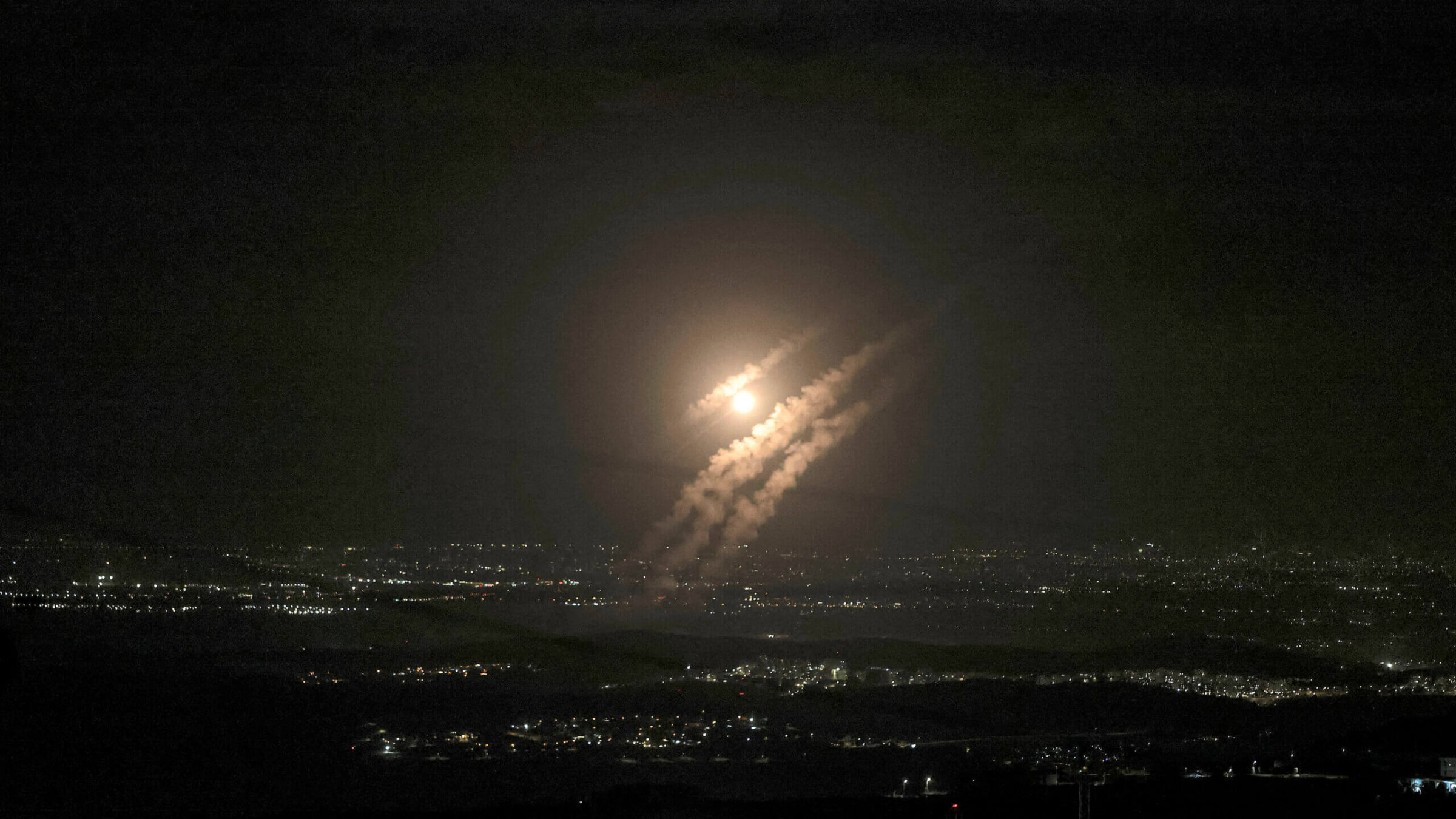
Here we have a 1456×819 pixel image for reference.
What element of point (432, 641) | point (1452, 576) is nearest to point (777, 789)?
point (432, 641)

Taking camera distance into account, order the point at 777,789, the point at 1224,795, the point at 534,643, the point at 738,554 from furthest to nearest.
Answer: the point at 738,554 < the point at 534,643 < the point at 777,789 < the point at 1224,795

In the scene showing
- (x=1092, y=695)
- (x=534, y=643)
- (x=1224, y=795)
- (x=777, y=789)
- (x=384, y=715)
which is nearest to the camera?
(x=1224, y=795)

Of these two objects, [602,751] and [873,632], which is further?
[873,632]

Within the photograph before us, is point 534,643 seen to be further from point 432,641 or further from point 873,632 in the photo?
point 873,632

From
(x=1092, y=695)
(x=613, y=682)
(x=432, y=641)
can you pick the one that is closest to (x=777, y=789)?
(x=613, y=682)

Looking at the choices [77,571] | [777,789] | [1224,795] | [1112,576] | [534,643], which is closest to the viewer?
[1224,795]

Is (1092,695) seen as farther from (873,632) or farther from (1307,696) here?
(873,632)

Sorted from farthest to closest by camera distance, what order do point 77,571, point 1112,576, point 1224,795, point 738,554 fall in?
point 1112,576
point 738,554
point 77,571
point 1224,795

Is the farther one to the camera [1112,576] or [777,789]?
[1112,576]
